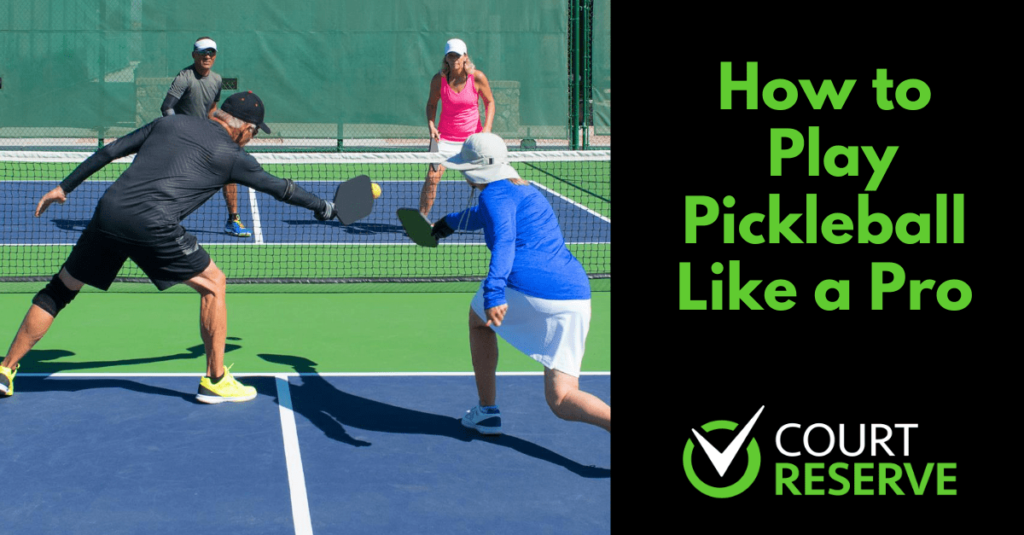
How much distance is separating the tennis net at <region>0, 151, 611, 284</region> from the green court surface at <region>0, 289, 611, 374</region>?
0.43 m

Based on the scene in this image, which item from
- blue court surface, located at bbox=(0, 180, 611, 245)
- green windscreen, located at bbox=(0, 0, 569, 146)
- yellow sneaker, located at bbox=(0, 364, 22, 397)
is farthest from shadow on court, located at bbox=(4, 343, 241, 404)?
green windscreen, located at bbox=(0, 0, 569, 146)

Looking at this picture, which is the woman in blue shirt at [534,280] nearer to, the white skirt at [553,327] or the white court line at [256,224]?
the white skirt at [553,327]

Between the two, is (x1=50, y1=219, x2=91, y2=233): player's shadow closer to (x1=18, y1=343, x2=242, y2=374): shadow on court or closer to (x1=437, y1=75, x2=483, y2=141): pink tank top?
(x1=437, y1=75, x2=483, y2=141): pink tank top

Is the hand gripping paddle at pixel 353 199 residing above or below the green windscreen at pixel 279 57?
A: below

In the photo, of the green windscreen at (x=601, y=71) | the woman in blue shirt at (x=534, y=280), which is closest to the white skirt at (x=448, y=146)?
the woman in blue shirt at (x=534, y=280)

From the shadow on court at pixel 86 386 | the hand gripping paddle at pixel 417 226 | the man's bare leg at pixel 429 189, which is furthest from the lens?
the man's bare leg at pixel 429 189

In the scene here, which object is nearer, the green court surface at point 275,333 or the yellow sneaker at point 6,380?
the yellow sneaker at point 6,380

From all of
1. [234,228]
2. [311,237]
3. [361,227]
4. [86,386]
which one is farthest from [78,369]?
[361,227]

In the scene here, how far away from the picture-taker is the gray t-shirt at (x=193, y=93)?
38.3 ft

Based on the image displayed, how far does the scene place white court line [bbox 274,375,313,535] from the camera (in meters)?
4.86
